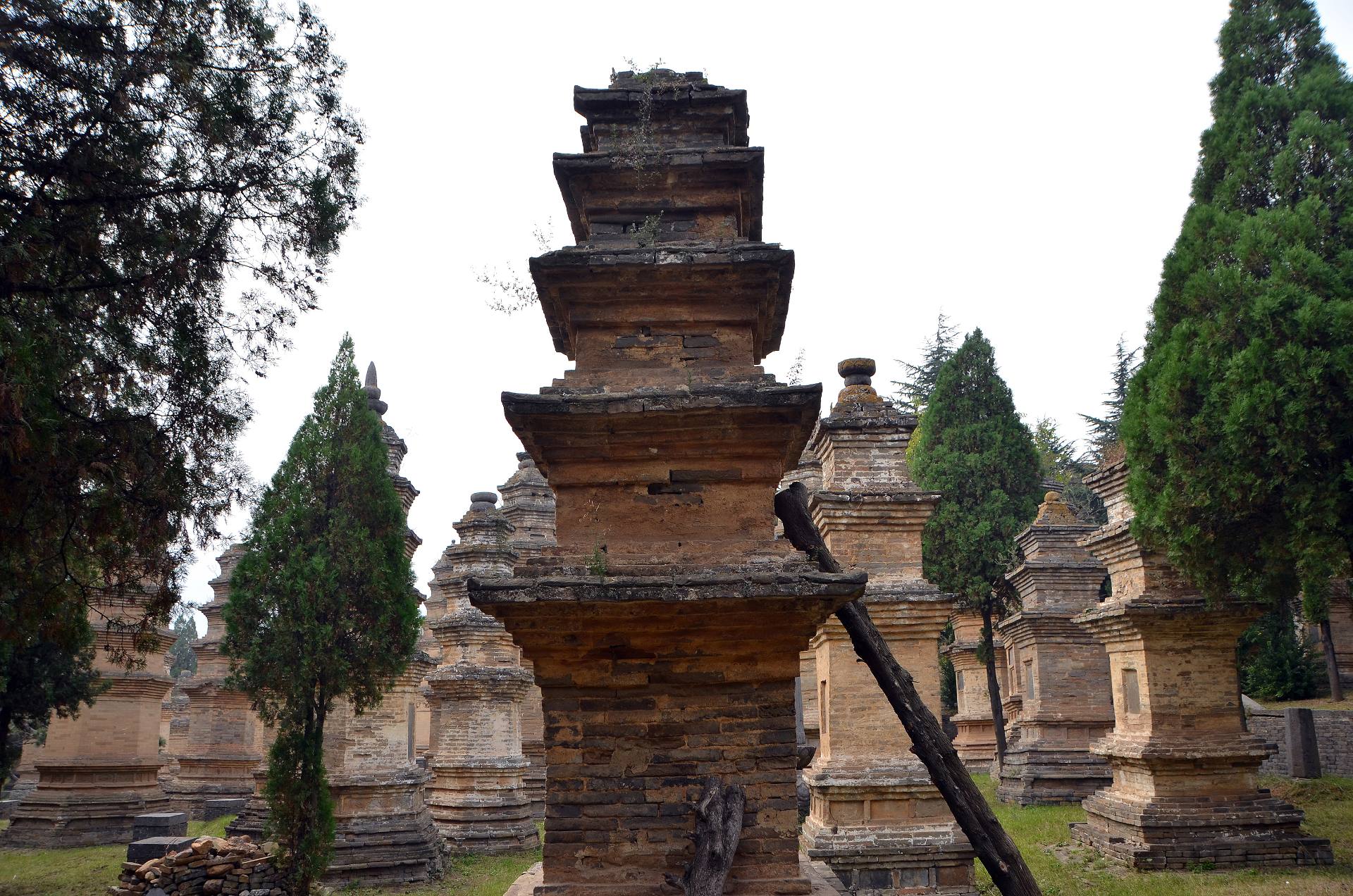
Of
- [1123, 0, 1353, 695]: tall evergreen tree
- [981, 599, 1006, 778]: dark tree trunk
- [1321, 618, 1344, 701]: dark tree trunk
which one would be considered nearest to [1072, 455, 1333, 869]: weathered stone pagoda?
[1123, 0, 1353, 695]: tall evergreen tree

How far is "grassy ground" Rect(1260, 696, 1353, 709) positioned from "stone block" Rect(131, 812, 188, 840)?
78.6 ft

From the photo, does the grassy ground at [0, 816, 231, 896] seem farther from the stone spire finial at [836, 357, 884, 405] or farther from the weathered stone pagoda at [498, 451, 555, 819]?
the stone spire finial at [836, 357, 884, 405]

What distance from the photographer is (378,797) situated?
629 inches

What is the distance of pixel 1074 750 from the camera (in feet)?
72.8

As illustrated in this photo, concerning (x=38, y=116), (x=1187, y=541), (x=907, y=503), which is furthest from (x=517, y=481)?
(x=38, y=116)

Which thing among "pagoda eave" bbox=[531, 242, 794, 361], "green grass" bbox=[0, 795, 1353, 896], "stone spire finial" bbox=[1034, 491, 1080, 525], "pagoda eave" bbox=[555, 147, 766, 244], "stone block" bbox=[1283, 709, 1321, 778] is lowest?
"green grass" bbox=[0, 795, 1353, 896]

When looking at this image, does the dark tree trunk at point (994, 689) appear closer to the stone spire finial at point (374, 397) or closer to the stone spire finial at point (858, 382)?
the stone spire finial at point (858, 382)

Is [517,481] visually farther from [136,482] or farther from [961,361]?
[136,482]

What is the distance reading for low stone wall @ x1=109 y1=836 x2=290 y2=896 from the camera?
13789 mm

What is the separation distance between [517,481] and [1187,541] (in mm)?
17641

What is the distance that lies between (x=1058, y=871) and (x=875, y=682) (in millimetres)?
4250

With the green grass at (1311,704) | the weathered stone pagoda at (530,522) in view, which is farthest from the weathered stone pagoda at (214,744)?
the green grass at (1311,704)

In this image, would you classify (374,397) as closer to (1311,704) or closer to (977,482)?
(977,482)

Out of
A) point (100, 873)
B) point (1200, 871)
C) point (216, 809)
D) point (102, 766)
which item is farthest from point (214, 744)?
point (1200, 871)
